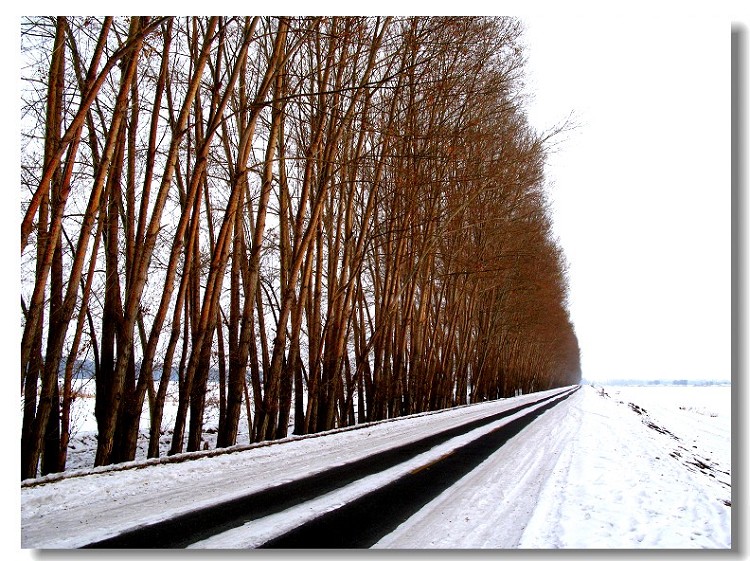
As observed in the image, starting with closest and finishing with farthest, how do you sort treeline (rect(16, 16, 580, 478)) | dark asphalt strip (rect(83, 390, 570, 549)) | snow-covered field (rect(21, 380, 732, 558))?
dark asphalt strip (rect(83, 390, 570, 549)) → snow-covered field (rect(21, 380, 732, 558)) → treeline (rect(16, 16, 580, 478))

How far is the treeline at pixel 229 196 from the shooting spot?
685cm

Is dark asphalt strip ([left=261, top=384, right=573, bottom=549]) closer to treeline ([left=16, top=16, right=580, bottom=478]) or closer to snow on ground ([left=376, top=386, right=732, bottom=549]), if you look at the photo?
snow on ground ([left=376, top=386, right=732, bottom=549])

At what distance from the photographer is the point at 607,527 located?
4.45 meters

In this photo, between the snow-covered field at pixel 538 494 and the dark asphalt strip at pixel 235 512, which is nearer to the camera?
the dark asphalt strip at pixel 235 512

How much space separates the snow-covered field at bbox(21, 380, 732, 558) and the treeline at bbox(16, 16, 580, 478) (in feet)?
6.27

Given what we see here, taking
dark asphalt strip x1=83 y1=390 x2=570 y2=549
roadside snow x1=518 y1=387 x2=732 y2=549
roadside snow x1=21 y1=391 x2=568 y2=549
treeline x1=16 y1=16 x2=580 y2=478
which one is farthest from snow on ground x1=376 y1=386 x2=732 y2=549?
treeline x1=16 y1=16 x2=580 y2=478

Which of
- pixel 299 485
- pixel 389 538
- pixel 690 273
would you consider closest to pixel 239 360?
pixel 299 485

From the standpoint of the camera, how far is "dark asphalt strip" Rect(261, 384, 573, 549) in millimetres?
3959

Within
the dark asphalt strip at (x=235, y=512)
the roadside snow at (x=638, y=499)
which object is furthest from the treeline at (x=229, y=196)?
the roadside snow at (x=638, y=499)

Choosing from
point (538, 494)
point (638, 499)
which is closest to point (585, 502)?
point (538, 494)

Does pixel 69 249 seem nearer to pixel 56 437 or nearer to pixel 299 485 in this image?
pixel 56 437

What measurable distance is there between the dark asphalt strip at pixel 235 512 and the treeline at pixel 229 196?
292 centimetres

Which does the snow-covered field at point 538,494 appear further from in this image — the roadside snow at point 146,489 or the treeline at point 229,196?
the treeline at point 229,196

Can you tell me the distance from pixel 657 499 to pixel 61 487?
541 centimetres
